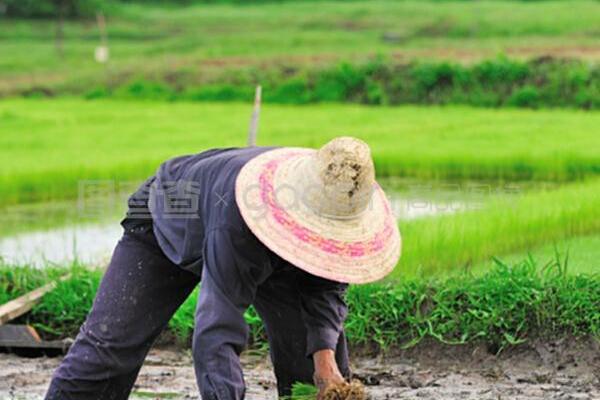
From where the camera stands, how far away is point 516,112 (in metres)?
13.7

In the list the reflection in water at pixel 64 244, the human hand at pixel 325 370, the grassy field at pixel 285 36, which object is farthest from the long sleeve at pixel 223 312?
the grassy field at pixel 285 36

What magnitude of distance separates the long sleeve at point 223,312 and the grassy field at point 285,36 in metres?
13.9

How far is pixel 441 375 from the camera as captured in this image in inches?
200

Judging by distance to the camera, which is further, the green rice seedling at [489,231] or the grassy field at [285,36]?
the grassy field at [285,36]

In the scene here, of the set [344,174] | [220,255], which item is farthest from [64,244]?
[344,174]

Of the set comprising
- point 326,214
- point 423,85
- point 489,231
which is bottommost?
point 489,231

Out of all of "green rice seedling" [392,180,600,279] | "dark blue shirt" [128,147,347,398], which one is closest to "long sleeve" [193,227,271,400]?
"dark blue shirt" [128,147,347,398]

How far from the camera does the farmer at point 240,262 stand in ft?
10.4

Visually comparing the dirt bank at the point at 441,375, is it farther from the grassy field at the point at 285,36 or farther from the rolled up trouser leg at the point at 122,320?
the grassy field at the point at 285,36

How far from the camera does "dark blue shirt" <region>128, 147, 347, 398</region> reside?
3188 mm

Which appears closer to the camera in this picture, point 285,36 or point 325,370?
point 325,370

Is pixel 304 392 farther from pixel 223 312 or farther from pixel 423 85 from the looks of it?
pixel 423 85

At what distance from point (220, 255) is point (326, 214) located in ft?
0.93

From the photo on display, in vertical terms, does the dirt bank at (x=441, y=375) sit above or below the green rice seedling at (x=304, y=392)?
below
